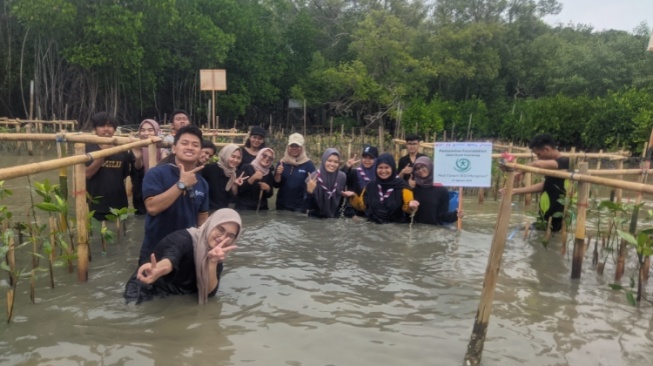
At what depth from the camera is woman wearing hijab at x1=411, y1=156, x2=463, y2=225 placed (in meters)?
6.49

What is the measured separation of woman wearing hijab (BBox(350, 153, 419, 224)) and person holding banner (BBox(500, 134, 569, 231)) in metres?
1.26

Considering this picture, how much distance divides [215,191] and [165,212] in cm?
253

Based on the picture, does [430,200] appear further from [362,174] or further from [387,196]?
[362,174]

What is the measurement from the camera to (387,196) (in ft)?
21.4

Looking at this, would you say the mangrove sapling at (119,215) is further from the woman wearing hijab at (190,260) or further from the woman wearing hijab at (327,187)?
the woman wearing hijab at (327,187)

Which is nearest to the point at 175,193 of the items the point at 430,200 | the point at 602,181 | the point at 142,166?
the point at 142,166

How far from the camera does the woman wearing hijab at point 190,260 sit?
10.9ft

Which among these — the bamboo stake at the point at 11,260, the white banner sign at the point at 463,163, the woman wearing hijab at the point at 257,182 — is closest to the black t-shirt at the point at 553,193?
the white banner sign at the point at 463,163

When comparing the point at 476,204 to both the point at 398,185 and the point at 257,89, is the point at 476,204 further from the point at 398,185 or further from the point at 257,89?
the point at 257,89

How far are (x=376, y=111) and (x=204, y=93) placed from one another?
807 centimetres

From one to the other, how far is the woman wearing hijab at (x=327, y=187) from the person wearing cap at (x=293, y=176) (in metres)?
0.26

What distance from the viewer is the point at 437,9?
1123 inches

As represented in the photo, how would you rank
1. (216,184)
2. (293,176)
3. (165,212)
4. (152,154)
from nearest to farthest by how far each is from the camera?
(165,212) → (152,154) → (216,184) → (293,176)

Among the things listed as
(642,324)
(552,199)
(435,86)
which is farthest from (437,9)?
(642,324)
